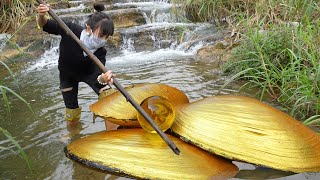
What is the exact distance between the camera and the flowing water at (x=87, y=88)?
2.66 metres

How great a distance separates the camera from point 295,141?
230 centimetres

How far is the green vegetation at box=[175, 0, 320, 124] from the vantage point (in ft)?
11.3

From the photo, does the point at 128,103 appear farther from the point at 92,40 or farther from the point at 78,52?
the point at 78,52

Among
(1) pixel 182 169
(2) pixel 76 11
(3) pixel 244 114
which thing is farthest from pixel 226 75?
(2) pixel 76 11

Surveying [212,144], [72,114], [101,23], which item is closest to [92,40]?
[101,23]

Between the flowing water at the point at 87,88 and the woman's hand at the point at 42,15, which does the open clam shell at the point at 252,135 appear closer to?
the flowing water at the point at 87,88

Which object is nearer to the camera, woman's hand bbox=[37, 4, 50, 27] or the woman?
woman's hand bbox=[37, 4, 50, 27]

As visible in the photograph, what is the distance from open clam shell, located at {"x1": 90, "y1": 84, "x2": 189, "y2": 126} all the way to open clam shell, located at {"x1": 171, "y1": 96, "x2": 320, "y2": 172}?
0.30m

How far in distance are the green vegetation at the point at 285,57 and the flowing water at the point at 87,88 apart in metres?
0.32

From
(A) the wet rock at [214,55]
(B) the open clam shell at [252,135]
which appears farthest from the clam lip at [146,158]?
(A) the wet rock at [214,55]

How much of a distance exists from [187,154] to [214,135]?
0.21 m

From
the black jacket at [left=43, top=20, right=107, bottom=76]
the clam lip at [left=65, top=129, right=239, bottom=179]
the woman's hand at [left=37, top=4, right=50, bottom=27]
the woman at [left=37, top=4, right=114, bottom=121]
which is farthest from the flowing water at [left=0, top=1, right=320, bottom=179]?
the woman's hand at [left=37, top=4, right=50, bottom=27]

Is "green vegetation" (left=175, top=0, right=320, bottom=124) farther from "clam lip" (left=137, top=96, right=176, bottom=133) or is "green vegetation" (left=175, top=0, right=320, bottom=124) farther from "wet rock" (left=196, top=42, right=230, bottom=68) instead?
"clam lip" (left=137, top=96, right=176, bottom=133)

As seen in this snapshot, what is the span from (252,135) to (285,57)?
7.61ft
